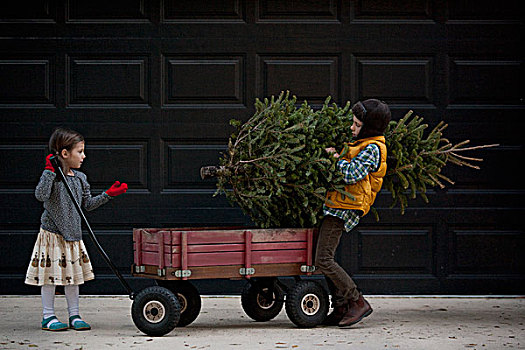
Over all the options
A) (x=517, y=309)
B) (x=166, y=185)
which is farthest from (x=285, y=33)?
(x=517, y=309)

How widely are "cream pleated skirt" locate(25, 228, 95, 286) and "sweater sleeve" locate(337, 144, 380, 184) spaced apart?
77.6 inches

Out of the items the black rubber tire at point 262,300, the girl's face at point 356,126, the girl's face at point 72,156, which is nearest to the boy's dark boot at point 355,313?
the black rubber tire at point 262,300

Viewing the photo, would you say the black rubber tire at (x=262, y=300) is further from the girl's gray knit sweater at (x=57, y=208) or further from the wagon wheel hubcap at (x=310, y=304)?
the girl's gray knit sweater at (x=57, y=208)

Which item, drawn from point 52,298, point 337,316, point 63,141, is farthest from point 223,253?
point 63,141

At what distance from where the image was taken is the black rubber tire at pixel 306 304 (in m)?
6.46

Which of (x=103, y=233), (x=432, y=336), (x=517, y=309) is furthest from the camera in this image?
(x=103, y=233)

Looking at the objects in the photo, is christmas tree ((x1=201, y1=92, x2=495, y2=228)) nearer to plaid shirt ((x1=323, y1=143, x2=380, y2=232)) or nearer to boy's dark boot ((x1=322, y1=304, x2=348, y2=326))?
plaid shirt ((x1=323, y1=143, x2=380, y2=232))

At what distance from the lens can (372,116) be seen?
21.4 ft

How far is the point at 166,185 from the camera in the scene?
27.1 ft

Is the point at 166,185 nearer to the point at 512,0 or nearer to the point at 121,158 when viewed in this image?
the point at 121,158

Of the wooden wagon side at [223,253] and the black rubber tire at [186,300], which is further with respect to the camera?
the black rubber tire at [186,300]

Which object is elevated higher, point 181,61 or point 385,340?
point 181,61

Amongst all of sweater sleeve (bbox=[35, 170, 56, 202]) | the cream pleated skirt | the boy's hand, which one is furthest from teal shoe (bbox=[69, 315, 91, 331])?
the boy's hand

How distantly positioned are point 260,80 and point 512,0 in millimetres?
2384
